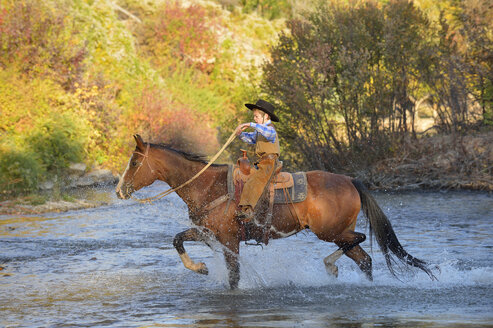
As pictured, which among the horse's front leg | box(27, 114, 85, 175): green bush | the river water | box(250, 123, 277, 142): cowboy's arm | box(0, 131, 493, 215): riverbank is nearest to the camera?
the river water

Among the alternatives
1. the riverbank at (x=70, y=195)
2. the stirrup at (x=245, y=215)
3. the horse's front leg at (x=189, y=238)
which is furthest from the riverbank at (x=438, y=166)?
the horse's front leg at (x=189, y=238)

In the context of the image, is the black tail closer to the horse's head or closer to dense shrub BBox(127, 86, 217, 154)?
the horse's head

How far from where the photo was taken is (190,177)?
8312mm

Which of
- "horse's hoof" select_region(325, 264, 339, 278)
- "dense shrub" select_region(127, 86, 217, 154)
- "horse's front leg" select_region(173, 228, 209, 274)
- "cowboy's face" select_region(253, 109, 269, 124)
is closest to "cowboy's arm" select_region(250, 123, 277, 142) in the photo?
"cowboy's face" select_region(253, 109, 269, 124)

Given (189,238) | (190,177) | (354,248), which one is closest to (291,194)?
(354,248)

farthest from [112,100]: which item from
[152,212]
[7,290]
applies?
[7,290]

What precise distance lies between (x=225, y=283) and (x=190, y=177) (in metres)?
1.47

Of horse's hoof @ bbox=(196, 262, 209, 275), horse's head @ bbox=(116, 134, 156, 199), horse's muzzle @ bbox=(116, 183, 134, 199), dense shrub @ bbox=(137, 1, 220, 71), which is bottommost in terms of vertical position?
horse's hoof @ bbox=(196, 262, 209, 275)

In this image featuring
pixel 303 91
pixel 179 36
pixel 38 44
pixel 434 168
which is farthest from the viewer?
pixel 179 36

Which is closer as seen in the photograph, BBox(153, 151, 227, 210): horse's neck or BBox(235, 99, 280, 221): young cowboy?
BBox(235, 99, 280, 221): young cowboy

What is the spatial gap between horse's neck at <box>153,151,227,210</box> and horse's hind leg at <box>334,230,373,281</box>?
1602 mm

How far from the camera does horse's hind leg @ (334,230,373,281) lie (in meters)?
8.41

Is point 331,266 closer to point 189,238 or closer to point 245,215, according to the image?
point 245,215

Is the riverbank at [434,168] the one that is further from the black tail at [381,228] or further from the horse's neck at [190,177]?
the black tail at [381,228]
